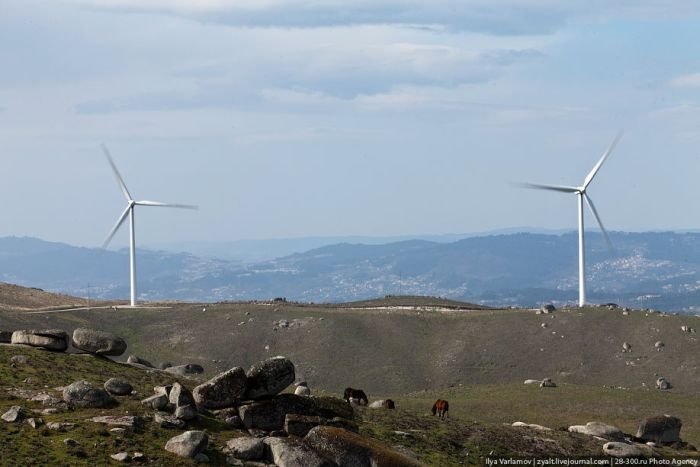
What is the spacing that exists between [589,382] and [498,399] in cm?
2902

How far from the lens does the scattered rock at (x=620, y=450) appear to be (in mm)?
68562

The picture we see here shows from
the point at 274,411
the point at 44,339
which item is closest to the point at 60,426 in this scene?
the point at 274,411

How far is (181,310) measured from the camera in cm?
16475

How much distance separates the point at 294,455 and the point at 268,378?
25.1 ft

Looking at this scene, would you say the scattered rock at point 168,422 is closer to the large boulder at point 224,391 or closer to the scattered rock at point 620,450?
the large boulder at point 224,391

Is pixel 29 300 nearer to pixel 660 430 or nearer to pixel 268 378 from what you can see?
pixel 660 430

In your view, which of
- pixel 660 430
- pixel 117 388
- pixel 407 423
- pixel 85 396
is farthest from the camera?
pixel 660 430

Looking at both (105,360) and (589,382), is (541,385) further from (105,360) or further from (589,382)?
(105,360)

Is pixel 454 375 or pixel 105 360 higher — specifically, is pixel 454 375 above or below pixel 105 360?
below

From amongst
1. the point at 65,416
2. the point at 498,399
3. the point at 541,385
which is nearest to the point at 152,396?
the point at 65,416

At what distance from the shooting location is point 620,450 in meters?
69.1

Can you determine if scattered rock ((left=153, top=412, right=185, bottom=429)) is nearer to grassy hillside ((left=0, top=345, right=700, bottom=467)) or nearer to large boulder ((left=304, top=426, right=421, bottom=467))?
grassy hillside ((left=0, top=345, right=700, bottom=467))

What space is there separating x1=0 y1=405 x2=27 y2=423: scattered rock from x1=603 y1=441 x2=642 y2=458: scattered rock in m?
35.3

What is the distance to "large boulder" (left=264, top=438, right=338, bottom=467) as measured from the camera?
53219 millimetres
